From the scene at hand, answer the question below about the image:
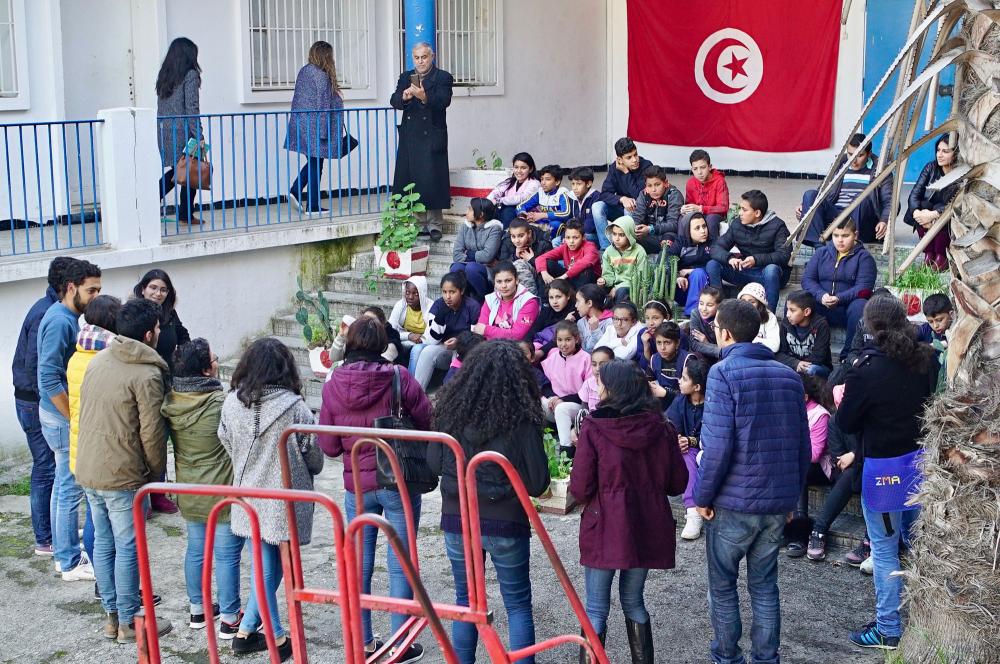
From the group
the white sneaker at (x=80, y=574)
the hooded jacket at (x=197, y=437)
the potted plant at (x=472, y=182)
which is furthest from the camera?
the potted plant at (x=472, y=182)

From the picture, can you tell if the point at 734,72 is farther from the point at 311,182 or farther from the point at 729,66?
the point at 311,182

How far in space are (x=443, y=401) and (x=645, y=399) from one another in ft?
2.72

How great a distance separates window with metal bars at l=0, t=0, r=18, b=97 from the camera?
384 inches

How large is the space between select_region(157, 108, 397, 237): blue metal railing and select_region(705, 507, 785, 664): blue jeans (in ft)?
20.3

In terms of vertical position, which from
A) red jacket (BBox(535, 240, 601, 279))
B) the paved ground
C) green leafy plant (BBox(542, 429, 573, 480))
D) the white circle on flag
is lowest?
the paved ground

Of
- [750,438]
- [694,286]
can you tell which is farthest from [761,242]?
[750,438]

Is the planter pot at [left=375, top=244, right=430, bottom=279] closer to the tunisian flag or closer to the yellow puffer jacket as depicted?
the tunisian flag

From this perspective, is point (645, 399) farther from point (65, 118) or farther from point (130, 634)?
point (65, 118)

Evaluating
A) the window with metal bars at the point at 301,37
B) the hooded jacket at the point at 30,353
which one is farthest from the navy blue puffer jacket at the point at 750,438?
the window with metal bars at the point at 301,37

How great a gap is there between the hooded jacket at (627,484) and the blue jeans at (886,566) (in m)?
1.12

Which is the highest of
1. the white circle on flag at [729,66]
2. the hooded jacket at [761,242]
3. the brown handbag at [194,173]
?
the white circle on flag at [729,66]

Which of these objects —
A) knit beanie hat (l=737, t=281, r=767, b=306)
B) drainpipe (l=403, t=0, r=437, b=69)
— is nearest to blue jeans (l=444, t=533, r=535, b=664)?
knit beanie hat (l=737, t=281, r=767, b=306)

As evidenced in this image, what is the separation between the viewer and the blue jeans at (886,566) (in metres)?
5.52

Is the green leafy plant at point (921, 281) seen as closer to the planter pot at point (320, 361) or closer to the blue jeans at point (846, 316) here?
the blue jeans at point (846, 316)
